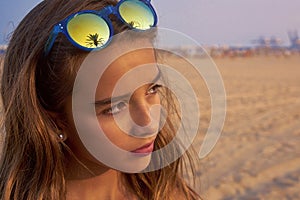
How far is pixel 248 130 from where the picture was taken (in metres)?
6.45

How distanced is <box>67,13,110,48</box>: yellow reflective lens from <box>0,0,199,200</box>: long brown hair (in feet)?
0.13

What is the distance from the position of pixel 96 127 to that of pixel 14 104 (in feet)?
0.96

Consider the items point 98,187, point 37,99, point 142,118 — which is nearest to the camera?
point 142,118

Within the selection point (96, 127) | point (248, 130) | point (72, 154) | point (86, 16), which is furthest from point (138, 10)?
point (248, 130)

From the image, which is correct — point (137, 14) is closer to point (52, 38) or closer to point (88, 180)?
point (52, 38)

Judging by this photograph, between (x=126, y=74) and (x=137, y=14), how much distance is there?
0.24 m

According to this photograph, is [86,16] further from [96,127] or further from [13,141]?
[13,141]

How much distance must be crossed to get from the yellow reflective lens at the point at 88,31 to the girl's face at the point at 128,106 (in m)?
0.09

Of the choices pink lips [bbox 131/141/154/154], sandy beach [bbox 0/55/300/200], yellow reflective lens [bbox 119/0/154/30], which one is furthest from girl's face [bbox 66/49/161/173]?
sandy beach [bbox 0/55/300/200]

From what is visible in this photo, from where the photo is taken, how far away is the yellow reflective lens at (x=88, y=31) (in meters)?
1.45

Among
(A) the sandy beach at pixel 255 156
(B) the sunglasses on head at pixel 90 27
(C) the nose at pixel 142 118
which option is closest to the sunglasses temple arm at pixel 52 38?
(B) the sunglasses on head at pixel 90 27

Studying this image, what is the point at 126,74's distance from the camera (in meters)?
1.42

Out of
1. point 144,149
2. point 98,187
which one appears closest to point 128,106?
point 144,149

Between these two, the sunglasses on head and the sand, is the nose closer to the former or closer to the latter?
the sunglasses on head
